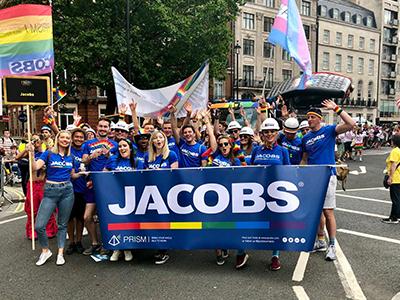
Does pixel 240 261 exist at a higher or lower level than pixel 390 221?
higher

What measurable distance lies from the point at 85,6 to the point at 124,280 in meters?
16.0

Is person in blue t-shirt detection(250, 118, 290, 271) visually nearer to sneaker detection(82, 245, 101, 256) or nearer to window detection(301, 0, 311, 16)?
sneaker detection(82, 245, 101, 256)

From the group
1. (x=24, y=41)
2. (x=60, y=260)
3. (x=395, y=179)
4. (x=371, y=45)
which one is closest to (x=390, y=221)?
(x=395, y=179)

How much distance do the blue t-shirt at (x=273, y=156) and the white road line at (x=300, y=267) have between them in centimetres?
139

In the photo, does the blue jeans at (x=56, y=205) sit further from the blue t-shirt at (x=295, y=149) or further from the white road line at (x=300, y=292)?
the blue t-shirt at (x=295, y=149)

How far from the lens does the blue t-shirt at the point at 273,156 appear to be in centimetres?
463

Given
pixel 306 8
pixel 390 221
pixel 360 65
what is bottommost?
pixel 390 221

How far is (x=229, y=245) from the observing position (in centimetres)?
453

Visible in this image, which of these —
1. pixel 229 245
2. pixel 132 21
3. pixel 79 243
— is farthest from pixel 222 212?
pixel 132 21

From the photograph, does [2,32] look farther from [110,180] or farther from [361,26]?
[361,26]

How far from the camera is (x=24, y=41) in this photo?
607 centimetres

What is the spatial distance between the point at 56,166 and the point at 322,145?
3.70m

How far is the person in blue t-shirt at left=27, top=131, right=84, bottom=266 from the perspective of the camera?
497 centimetres

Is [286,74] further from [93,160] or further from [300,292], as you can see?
[300,292]
